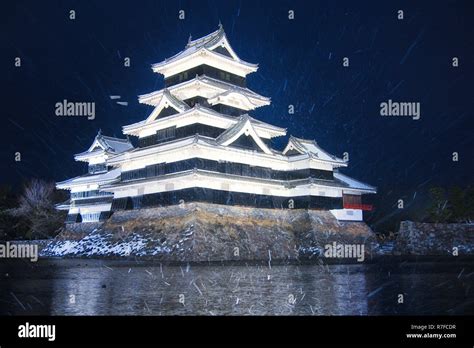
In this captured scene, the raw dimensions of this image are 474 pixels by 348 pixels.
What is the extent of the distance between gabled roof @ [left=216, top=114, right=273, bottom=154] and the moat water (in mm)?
13081

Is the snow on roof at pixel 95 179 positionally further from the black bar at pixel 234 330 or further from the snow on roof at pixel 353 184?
the black bar at pixel 234 330

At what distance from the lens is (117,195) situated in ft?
116

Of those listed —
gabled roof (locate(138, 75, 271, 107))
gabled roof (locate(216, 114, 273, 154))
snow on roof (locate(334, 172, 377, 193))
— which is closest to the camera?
gabled roof (locate(216, 114, 273, 154))

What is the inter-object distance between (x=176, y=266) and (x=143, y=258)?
506 centimetres

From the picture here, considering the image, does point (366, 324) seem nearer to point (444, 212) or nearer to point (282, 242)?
point (282, 242)

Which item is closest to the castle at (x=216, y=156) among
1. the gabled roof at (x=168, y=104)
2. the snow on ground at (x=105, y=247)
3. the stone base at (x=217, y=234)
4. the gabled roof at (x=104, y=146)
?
the gabled roof at (x=168, y=104)

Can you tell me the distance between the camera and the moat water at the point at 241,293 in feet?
36.1

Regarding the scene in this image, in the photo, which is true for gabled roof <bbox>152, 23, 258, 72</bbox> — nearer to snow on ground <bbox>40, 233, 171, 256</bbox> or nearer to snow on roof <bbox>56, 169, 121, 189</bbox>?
snow on roof <bbox>56, 169, 121, 189</bbox>

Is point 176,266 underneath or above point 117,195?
underneath

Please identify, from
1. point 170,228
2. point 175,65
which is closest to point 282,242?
point 170,228
